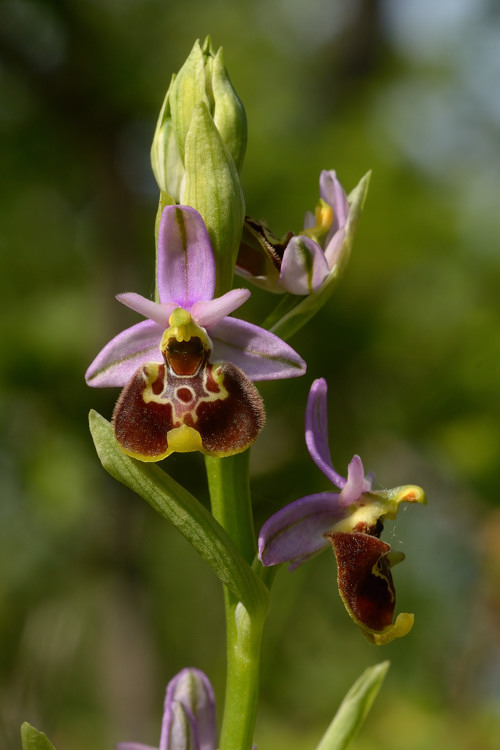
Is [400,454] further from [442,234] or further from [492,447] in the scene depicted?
[442,234]

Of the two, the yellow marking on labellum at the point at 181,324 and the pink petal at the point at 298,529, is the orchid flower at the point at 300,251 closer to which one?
the yellow marking on labellum at the point at 181,324

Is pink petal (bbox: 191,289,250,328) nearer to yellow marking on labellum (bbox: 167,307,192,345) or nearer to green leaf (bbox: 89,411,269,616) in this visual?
yellow marking on labellum (bbox: 167,307,192,345)

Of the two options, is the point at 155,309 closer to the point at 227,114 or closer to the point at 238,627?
the point at 227,114

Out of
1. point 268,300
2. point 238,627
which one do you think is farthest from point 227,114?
point 268,300

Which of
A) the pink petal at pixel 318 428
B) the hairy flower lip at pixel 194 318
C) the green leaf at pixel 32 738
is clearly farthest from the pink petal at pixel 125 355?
the green leaf at pixel 32 738

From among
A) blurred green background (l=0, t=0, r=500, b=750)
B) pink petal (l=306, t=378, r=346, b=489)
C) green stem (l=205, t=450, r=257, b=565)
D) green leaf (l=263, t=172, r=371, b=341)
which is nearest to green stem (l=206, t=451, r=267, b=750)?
green stem (l=205, t=450, r=257, b=565)

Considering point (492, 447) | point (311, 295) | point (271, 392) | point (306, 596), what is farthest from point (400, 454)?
point (311, 295)
